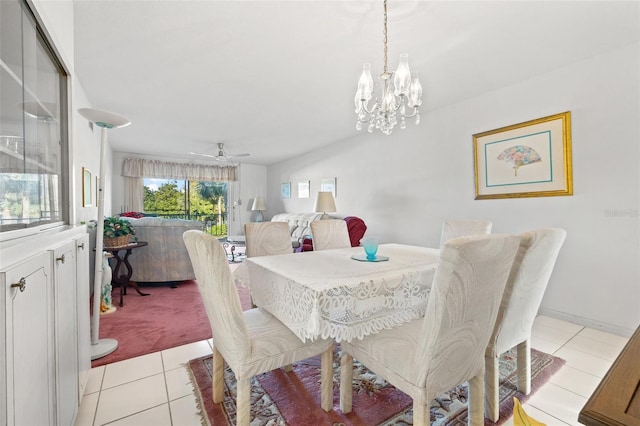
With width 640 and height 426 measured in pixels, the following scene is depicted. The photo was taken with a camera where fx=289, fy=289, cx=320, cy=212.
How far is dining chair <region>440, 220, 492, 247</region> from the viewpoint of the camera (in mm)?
2330

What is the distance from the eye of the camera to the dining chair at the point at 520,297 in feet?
4.26

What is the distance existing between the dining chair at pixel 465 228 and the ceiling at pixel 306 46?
140 cm

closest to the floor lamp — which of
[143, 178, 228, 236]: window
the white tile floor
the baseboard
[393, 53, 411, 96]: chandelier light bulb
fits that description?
the white tile floor

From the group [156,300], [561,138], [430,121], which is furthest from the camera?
[430,121]

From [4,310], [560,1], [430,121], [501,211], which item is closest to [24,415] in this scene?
[4,310]

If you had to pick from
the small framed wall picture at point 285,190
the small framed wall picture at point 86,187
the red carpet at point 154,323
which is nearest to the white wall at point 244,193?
the small framed wall picture at point 285,190

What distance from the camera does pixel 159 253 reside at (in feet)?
12.2

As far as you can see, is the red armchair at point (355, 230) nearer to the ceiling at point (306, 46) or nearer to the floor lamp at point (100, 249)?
the ceiling at point (306, 46)

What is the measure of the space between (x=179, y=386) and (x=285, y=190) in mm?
5821

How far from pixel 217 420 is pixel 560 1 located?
3.11m

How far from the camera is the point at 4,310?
0.64m

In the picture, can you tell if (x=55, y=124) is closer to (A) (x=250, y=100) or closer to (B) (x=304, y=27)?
(B) (x=304, y=27)

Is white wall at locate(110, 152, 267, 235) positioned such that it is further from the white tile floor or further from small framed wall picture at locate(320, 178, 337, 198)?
the white tile floor

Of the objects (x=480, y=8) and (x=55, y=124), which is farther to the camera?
(x=480, y=8)
